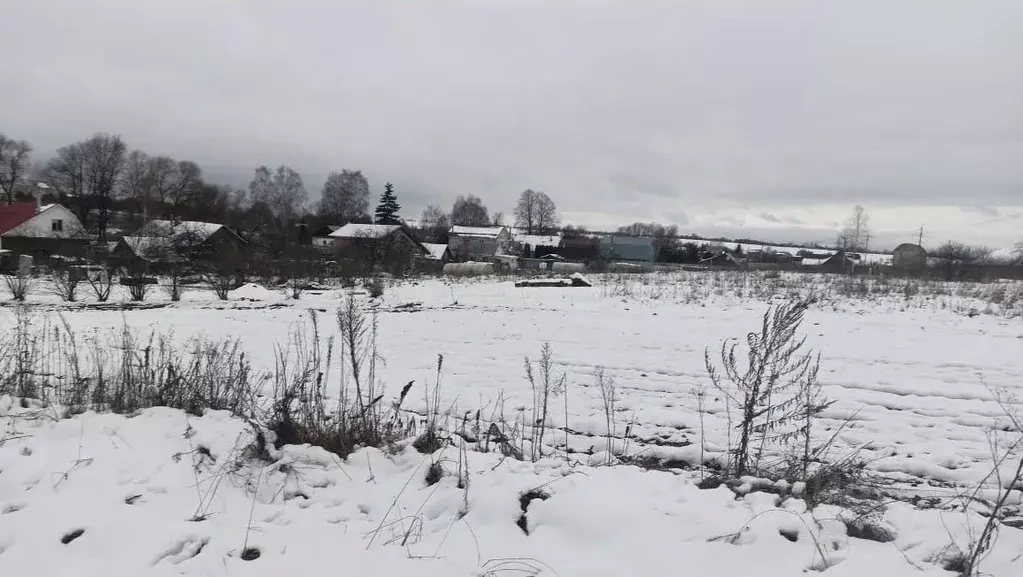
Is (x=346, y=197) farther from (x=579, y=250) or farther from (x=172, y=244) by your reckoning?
(x=172, y=244)

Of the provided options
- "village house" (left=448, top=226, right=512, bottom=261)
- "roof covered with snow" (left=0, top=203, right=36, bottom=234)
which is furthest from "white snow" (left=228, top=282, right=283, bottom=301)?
"village house" (left=448, top=226, right=512, bottom=261)

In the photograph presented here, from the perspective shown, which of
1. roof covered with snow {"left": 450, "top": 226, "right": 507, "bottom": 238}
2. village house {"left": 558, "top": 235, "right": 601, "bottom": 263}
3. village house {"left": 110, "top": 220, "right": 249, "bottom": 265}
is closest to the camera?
village house {"left": 110, "top": 220, "right": 249, "bottom": 265}

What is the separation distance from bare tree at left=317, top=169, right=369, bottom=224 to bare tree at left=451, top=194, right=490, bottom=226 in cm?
2657

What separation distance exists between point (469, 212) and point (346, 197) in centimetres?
3193

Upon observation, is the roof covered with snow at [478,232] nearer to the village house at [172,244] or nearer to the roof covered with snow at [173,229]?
the roof covered with snow at [173,229]

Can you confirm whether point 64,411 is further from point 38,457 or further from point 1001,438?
point 1001,438

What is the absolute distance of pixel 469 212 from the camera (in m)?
116

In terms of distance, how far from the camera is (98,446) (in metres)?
3.91

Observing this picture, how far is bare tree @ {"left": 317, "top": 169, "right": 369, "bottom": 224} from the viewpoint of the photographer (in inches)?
3546

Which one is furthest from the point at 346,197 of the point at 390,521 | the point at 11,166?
the point at 390,521

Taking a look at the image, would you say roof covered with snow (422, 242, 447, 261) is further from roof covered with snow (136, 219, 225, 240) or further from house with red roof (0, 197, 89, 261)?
house with red roof (0, 197, 89, 261)

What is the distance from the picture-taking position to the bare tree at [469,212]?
115 m

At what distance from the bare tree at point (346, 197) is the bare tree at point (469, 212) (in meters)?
26.6

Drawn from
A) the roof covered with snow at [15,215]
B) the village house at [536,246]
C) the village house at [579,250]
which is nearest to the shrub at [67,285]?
the roof covered with snow at [15,215]
